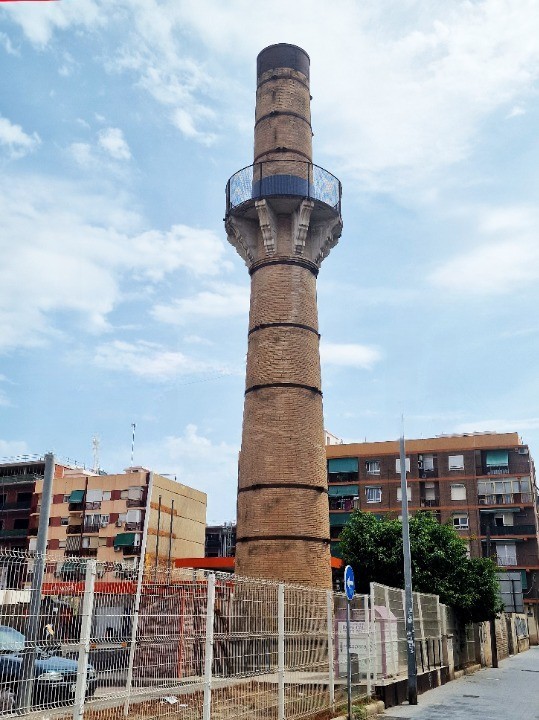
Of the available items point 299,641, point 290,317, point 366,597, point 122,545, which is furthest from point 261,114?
point 122,545

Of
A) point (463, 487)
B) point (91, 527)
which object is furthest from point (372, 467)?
point (91, 527)

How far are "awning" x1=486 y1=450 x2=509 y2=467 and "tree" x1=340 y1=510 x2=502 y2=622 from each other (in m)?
32.8

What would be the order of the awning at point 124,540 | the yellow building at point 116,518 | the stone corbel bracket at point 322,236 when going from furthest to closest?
the yellow building at point 116,518 < the awning at point 124,540 < the stone corbel bracket at point 322,236

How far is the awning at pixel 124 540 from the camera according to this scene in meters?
53.7

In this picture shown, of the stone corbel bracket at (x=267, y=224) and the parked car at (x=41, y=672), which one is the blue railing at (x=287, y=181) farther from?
the parked car at (x=41, y=672)

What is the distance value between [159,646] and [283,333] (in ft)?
42.7

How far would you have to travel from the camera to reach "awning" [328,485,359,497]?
60.8m

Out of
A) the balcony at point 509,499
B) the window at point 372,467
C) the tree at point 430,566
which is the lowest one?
the tree at point 430,566

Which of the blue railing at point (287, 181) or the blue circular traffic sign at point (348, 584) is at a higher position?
the blue railing at point (287, 181)

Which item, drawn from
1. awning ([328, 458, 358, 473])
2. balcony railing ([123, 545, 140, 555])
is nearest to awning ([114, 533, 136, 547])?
balcony railing ([123, 545, 140, 555])

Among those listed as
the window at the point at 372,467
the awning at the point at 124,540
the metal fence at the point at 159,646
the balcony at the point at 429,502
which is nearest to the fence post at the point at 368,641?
the metal fence at the point at 159,646

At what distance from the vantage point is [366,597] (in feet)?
46.5

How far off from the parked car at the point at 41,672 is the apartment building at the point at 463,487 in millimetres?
50215

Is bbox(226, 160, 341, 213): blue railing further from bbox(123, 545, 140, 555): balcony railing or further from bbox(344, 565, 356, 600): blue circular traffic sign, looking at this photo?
bbox(123, 545, 140, 555): balcony railing
